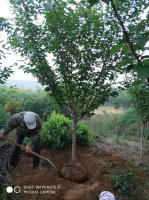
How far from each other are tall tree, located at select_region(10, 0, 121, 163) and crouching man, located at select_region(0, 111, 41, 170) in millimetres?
719

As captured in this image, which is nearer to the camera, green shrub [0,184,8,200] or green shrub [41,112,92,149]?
A: green shrub [0,184,8,200]

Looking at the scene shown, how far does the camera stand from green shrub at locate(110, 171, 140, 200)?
7.21 m

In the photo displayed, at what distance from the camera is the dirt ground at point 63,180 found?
703 cm

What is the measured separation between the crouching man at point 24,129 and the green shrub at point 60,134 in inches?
49.3

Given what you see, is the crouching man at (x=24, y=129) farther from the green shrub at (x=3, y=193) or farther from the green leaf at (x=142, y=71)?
the green leaf at (x=142, y=71)

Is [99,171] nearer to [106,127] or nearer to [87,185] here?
[87,185]

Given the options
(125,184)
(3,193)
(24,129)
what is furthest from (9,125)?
(125,184)

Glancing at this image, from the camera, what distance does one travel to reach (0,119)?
32.7 feet

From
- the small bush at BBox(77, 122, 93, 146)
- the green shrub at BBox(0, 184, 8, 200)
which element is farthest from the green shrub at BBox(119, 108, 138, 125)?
the green shrub at BBox(0, 184, 8, 200)

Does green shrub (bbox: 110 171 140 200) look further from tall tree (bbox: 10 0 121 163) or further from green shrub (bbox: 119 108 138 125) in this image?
green shrub (bbox: 119 108 138 125)

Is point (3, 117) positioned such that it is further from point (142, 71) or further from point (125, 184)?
point (142, 71)

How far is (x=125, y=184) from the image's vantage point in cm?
740

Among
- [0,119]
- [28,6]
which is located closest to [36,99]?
[0,119]

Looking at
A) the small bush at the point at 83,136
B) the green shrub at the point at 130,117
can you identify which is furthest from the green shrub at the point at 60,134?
the green shrub at the point at 130,117
